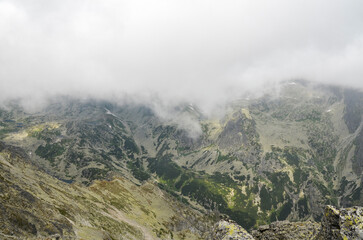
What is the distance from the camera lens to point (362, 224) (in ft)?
32.3

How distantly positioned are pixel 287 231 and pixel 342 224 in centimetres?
1025

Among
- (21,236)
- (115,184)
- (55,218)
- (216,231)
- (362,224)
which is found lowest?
(115,184)

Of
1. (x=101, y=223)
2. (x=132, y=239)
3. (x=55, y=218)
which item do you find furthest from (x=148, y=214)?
(x=55, y=218)

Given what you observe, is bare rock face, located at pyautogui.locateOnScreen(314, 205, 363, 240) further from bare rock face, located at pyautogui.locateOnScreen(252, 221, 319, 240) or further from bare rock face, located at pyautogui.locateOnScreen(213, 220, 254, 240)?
bare rock face, located at pyautogui.locateOnScreen(252, 221, 319, 240)

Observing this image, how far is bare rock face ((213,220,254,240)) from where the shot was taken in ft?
47.1

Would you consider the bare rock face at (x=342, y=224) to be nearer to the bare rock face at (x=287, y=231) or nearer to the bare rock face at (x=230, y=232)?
the bare rock face at (x=230, y=232)

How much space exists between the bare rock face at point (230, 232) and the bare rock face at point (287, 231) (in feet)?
22.2

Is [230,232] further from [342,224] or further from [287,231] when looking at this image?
[287,231]

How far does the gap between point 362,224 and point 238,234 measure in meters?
7.14

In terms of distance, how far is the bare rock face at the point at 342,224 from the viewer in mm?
10016

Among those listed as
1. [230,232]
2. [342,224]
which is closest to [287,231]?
[230,232]

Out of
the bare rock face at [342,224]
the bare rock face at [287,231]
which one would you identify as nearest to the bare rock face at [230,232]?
the bare rock face at [342,224]

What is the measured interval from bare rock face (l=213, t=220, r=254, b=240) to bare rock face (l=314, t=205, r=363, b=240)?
4541 mm

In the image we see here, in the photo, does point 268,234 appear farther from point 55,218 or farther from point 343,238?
point 55,218
